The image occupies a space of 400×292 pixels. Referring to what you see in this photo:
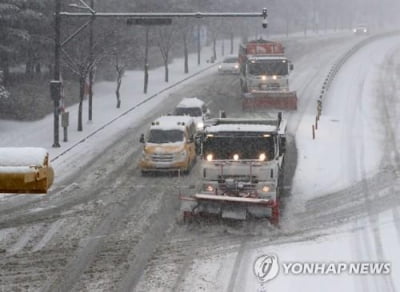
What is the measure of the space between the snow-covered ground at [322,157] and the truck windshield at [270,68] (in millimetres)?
2685

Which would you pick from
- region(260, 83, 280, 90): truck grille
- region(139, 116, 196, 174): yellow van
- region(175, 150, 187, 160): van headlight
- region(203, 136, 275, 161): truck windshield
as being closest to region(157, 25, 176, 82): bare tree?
region(260, 83, 280, 90): truck grille

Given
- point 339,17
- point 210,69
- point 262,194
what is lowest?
point 262,194

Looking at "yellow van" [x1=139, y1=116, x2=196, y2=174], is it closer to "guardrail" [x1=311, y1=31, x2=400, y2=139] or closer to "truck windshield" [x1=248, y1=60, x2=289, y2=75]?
"guardrail" [x1=311, y1=31, x2=400, y2=139]

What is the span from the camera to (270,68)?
4028 centimetres

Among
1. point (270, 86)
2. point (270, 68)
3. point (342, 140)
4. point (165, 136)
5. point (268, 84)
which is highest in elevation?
point (270, 68)

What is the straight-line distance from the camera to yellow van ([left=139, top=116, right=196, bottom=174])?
25344mm

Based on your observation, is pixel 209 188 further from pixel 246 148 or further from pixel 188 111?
pixel 188 111

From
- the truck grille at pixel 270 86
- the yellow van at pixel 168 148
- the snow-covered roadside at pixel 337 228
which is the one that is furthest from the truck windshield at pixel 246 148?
the truck grille at pixel 270 86

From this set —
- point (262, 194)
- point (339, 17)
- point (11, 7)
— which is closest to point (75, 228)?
point (262, 194)

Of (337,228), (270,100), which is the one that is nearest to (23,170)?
(337,228)

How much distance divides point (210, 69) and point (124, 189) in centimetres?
4104

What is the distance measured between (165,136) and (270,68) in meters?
15.9

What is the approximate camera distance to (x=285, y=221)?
19516 millimetres

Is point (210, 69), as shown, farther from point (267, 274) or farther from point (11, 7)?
point (267, 274)
